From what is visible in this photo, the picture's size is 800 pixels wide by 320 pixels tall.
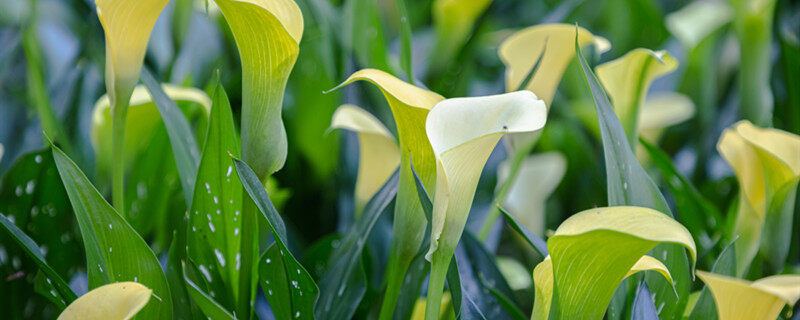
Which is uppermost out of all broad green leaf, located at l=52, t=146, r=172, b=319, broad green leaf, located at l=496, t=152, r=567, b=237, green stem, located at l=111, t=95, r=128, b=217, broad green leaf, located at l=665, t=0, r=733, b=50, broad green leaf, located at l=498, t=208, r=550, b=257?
green stem, located at l=111, t=95, r=128, b=217

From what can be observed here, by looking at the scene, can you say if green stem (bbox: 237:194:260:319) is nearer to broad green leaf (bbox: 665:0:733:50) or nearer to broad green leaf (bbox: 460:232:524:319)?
broad green leaf (bbox: 460:232:524:319)

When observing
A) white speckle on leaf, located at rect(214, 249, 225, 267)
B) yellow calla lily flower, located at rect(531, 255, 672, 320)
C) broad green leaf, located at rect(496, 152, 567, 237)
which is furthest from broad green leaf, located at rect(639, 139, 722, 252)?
white speckle on leaf, located at rect(214, 249, 225, 267)

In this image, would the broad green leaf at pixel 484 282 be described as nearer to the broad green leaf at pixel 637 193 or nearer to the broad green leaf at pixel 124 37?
the broad green leaf at pixel 637 193

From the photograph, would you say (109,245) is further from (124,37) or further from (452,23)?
(452,23)

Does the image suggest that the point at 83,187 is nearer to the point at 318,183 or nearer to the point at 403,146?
the point at 403,146

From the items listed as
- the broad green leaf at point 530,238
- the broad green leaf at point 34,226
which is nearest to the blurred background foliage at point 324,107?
the broad green leaf at point 34,226

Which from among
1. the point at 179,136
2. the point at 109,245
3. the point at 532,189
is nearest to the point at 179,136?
the point at 179,136
